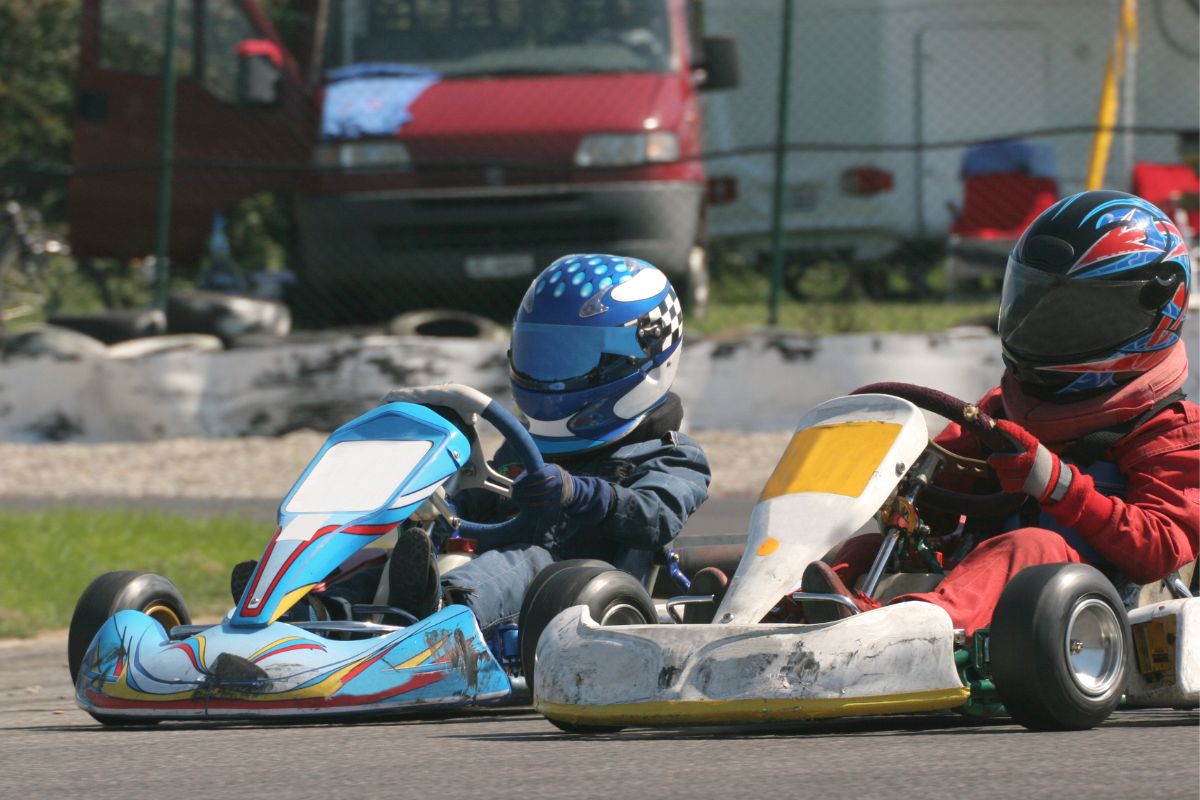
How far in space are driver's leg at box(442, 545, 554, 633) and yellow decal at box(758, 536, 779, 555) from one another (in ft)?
2.11

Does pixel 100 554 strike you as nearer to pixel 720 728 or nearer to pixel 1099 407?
pixel 720 728

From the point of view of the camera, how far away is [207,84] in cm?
1227

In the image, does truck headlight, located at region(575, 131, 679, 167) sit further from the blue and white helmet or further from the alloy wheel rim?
the alloy wheel rim

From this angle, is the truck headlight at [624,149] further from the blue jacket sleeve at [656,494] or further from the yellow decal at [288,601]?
the yellow decal at [288,601]

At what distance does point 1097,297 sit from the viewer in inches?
174

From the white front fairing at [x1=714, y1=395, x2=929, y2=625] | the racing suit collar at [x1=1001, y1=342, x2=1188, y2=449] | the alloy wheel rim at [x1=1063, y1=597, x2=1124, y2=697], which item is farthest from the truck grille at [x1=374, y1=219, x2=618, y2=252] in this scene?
the alloy wheel rim at [x1=1063, y1=597, x2=1124, y2=697]

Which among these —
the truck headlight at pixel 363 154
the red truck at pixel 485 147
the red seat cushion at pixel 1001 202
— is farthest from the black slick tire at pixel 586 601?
the red seat cushion at pixel 1001 202

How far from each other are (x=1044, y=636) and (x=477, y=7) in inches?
326

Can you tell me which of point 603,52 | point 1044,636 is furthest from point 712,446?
point 1044,636

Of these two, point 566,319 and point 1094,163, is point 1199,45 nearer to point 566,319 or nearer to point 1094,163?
point 1094,163

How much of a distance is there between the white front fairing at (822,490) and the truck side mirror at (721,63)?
25.4 feet

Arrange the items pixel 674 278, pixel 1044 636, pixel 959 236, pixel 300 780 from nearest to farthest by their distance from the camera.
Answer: pixel 300 780, pixel 1044 636, pixel 674 278, pixel 959 236

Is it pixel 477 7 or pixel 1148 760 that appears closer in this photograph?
pixel 1148 760

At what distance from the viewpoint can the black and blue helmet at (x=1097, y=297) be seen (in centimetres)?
440
